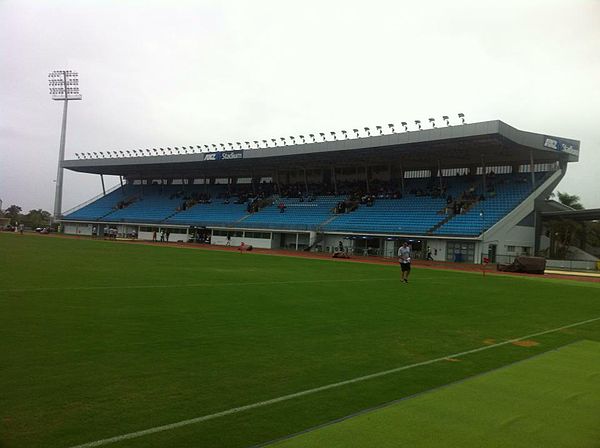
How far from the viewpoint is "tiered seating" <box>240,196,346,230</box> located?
186 ft

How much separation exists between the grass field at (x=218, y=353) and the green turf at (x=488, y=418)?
0.31 meters

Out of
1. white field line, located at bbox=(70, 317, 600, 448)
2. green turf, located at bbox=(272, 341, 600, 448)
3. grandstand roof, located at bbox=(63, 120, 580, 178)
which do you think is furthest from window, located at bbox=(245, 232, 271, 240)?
green turf, located at bbox=(272, 341, 600, 448)

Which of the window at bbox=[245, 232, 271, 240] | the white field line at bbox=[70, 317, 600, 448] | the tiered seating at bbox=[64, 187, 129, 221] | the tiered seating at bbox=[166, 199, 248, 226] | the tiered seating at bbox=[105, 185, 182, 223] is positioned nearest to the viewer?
the white field line at bbox=[70, 317, 600, 448]

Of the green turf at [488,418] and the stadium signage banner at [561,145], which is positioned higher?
the stadium signage banner at [561,145]

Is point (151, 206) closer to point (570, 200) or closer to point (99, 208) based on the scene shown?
point (99, 208)

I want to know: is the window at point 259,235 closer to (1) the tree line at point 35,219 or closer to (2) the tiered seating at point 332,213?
(2) the tiered seating at point 332,213

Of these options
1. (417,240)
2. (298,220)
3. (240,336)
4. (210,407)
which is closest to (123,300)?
(240,336)

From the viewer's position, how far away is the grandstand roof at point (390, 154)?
4375cm

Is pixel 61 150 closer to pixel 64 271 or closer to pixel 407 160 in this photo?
pixel 407 160

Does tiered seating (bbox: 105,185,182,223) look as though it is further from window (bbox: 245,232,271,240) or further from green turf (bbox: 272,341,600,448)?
green turf (bbox: 272,341,600,448)

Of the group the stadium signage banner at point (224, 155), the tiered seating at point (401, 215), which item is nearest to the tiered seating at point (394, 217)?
the tiered seating at point (401, 215)

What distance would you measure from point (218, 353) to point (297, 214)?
2097 inches

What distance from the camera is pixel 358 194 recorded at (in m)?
60.8

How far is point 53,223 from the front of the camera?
264 ft
